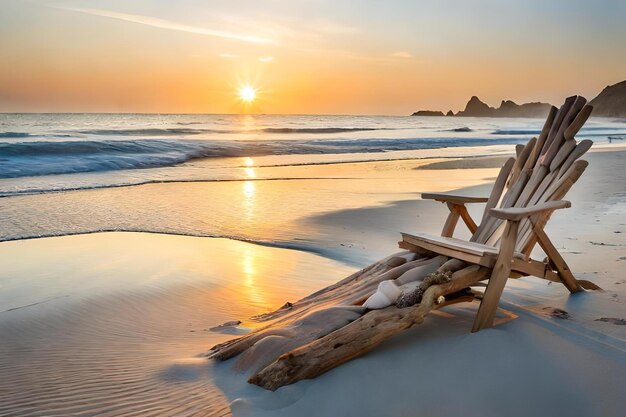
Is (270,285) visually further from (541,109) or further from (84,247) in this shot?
(541,109)

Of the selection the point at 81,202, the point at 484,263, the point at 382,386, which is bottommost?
the point at 81,202

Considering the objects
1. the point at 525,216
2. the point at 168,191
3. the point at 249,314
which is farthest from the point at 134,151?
the point at 525,216

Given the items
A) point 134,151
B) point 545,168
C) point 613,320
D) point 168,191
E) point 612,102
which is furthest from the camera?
point 612,102

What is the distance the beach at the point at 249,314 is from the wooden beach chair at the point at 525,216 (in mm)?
272

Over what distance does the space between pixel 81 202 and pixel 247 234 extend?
16.0 ft

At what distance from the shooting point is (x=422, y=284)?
3428mm

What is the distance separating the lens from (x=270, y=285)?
18.7 feet

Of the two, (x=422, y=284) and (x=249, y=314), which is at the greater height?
(x=422, y=284)

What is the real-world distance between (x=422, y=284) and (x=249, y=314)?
77.4 inches

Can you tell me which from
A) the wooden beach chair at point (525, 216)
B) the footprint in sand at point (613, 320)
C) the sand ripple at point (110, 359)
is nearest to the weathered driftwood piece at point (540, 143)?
the wooden beach chair at point (525, 216)

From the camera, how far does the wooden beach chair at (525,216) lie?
11.4 feet

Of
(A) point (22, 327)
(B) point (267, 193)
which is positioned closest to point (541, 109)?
(B) point (267, 193)

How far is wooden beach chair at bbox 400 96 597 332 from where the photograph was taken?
347 cm

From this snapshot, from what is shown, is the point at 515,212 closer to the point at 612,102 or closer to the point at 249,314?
the point at 249,314
